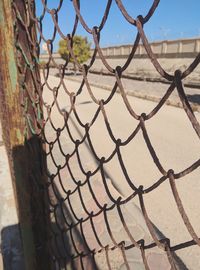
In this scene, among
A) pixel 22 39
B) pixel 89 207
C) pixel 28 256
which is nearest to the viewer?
pixel 22 39

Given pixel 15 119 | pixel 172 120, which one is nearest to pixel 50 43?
pixel 15 119

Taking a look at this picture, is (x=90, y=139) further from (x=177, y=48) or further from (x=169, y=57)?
(x=169, y=57)

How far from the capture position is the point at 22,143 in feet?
5.48

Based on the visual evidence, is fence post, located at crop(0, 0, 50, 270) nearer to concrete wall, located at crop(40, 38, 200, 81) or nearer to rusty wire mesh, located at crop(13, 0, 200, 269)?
rusty wire mesh, located at crop(13, 0, 200, 269)

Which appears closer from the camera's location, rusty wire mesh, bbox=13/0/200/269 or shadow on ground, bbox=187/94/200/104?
rusty wire mesh, bbox=13/0/200/269

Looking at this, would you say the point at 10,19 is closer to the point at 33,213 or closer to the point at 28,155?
the point at 28,155

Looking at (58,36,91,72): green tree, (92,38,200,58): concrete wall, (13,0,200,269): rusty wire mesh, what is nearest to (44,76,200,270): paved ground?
(13,0,200,269): rusty wire mesh

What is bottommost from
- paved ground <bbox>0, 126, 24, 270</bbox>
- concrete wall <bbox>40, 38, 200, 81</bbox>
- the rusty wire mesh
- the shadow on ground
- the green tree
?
paved ground <bbox>0, 126, 24, 270</bbox>

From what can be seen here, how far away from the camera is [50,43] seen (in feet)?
4.42

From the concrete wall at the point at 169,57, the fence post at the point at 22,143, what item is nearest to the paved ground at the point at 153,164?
the fence post at the point at 22,143

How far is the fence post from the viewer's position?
1477 mm

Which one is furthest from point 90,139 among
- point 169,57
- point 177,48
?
point 169,57

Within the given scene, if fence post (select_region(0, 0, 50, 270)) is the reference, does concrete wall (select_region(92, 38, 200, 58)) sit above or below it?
above

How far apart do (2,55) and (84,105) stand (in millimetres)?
10070
